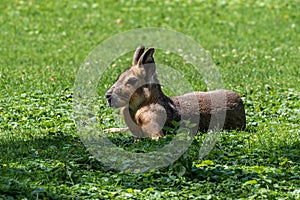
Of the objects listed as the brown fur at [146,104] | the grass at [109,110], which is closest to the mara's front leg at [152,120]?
the brown fur at [146,104]

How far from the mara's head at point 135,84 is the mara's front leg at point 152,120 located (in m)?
0.12

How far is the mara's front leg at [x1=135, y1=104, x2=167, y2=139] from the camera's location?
7785 millimetres

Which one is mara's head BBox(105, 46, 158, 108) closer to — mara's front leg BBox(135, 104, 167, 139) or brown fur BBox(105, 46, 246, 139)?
brown fur BBox(105, 46, 246, 139)

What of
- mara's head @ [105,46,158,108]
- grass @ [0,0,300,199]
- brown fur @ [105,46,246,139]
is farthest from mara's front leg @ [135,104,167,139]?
grass @ [0,0,300,199]

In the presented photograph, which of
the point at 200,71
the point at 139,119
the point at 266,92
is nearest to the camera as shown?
the point at 139,119

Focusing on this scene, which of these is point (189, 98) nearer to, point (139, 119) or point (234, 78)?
point (139, 119)

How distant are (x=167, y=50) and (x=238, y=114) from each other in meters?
5.49

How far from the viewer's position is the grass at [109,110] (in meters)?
6.17

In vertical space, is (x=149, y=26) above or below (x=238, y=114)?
above

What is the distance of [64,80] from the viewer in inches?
429

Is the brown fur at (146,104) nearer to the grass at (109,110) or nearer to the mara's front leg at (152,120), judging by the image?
the mara's front leg at (152,120)

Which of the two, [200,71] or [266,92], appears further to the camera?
[200,71]

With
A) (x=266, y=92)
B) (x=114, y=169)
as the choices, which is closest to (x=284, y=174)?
(x=114, y=169)

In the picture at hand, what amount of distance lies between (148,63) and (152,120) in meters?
0.62
